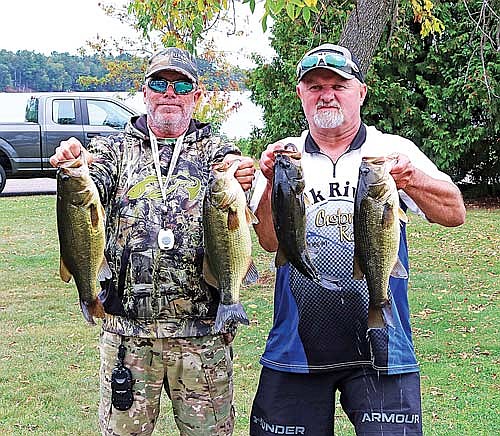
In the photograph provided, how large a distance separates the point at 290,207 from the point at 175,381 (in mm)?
1309

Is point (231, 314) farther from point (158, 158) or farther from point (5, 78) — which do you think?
point (5, 78)

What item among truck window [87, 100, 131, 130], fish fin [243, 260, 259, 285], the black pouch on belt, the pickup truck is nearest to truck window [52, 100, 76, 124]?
the pickup truck

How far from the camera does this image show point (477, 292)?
941 centimetres

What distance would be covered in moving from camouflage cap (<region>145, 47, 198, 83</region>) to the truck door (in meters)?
14.1

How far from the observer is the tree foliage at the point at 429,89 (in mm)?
15859

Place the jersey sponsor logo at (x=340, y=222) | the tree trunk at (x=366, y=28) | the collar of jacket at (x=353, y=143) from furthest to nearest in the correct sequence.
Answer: the tree trunk at (x=366, y=28)
the collar of jacket at (x=353, y=143)
the jersey sponsor logo at (x=340, y=222)

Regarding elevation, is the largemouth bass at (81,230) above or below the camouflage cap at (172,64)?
below

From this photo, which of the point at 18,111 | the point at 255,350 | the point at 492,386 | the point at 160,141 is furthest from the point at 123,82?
the point at 160,141

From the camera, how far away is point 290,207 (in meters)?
3.06

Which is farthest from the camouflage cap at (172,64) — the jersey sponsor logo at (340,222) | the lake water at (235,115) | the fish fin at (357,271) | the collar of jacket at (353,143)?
the lake water at (235,115)

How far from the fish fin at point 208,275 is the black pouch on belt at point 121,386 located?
1.97 ft

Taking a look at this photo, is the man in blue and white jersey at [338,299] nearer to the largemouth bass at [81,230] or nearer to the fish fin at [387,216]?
the fish fin at [387,216]

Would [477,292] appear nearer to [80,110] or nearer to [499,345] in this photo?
[499,345]

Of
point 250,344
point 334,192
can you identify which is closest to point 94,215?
point 334,192
